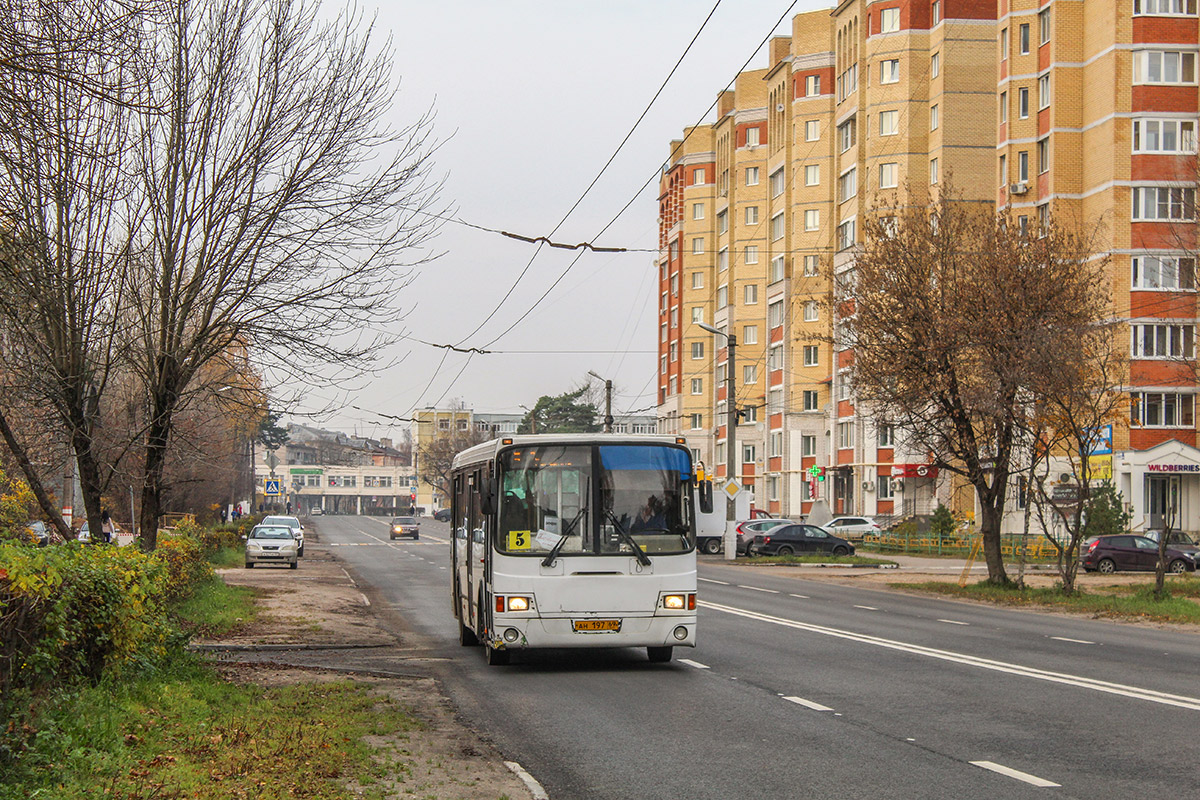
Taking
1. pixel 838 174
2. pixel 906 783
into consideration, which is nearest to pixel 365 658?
pixel 906 783

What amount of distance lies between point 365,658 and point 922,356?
16842 millimetres

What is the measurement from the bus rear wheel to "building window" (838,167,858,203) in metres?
57.3

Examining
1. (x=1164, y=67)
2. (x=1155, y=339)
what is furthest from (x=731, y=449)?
Result: (x=1164, y=67)

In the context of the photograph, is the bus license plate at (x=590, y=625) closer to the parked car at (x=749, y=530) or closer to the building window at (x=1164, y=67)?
the parked car at (x=749, y=530)

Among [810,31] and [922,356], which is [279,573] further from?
[810,31]

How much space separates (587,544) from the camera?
47.9 ft

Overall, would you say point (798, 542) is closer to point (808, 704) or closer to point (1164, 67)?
point (1164, 67)

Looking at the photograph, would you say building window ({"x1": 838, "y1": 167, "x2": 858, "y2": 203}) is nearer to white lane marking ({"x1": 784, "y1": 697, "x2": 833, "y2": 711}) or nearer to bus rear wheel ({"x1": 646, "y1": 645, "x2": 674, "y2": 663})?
bus rear wheel ({"x1": 646, "y1": 645, "x2": 674, "y2": 663})

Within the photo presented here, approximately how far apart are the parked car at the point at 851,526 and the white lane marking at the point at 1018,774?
53706mm

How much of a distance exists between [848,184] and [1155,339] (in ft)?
70.0

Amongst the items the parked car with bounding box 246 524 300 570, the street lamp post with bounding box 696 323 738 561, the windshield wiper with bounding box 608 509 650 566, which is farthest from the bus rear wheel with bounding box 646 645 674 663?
the street lamp post with bounding box 696 323 738 561

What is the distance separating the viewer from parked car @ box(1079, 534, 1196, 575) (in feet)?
133

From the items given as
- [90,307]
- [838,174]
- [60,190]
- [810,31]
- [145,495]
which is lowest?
[145,495]

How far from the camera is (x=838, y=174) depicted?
72875mm
